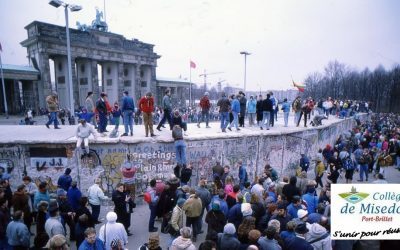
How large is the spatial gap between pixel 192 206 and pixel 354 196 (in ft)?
11.8

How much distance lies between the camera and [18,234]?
5.52 meters

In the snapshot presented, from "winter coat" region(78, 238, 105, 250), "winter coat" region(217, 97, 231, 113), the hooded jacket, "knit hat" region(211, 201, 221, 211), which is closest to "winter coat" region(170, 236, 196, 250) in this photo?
"winter coat" region(78, 238, 105, 250)

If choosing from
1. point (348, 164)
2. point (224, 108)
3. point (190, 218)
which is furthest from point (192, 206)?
point (348, 164)

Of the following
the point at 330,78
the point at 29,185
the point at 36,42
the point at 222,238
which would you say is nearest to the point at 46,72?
the point at 36,42

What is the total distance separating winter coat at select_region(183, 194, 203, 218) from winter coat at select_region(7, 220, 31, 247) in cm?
347

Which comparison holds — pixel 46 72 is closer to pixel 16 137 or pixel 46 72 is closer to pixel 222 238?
pixel 16 137

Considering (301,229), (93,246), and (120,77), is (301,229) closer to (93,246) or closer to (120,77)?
(93,246)

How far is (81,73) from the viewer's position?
1652 inches

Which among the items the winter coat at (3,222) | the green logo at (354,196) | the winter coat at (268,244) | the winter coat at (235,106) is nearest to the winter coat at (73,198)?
the winter coat at (3,222)

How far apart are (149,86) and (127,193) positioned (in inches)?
1758

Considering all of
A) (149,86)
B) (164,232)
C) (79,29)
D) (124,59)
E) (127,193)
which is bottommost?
(164,232)

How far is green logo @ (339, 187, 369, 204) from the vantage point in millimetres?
4781

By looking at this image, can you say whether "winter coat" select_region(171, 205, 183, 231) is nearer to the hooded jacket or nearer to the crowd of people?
the crowd of people

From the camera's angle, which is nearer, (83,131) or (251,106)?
(83,131)
